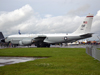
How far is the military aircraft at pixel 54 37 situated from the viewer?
41219 mm

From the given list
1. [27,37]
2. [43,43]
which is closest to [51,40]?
[43,43]

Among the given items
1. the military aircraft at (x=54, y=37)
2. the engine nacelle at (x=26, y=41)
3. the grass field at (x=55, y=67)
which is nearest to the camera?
the grass field at (x=55, y=67)

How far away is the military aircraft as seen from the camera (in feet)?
135

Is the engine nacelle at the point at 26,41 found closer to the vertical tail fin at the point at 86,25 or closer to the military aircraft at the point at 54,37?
the military aircraft at the point at 54,37

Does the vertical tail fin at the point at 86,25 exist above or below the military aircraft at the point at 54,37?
above

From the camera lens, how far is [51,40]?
4353 centimetres

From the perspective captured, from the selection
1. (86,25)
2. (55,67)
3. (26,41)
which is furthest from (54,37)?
(55,67)

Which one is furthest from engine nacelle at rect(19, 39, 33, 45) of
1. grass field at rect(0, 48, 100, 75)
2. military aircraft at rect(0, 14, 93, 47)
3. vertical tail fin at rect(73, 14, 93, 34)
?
grass field at rect(0, 48, 100, 75)

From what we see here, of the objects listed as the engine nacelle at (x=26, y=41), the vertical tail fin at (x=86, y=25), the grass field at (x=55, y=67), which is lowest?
the grass field at (x=55, y=67)

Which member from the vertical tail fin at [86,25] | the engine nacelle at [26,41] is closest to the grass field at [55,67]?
the vertical tail fin at [86,25]

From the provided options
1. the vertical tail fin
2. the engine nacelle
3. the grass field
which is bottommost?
the grass field

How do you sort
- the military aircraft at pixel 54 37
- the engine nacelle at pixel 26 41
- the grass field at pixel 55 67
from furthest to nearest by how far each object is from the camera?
the engine nacelle at pixel 26 41, the military aircraft at pixel 54 37, the grass field at pixel 55 67

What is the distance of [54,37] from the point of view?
43.0 meters

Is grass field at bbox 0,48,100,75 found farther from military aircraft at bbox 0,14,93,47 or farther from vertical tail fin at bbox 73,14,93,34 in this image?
vertical tail fin at bbox 73,14,93,34
